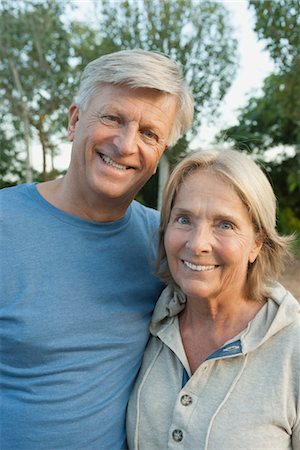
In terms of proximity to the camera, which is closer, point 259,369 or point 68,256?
point 259,369

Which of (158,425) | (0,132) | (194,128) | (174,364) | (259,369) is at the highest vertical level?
(259,369)

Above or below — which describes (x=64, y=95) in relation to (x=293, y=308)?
below

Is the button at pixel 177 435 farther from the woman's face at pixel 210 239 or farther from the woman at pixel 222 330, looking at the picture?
the woman's face at pixel 210 239

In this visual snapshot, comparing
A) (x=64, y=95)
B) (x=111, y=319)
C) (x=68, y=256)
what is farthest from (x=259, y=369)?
(x=64, y=95)

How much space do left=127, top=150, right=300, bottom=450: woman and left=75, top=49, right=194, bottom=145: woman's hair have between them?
410mm

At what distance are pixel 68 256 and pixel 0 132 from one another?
A: 774 inches

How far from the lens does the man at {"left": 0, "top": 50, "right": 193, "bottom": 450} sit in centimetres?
215

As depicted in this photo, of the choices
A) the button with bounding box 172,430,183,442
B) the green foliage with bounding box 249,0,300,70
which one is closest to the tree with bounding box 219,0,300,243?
the green foliage with bounding box 249,0,300,70

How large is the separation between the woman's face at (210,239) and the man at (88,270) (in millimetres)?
373

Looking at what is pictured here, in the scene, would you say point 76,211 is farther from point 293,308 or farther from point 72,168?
point 293,308

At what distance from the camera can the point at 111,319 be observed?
2328 mm

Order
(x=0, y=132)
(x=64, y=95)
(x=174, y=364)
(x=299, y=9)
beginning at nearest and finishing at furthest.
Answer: (x=174, y=364), (x=299, y=9), (x=64, y=95), (x=0, y=132)

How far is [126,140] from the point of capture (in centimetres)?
236

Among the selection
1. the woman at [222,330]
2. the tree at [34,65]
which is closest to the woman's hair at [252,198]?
the woman at [222,330]
